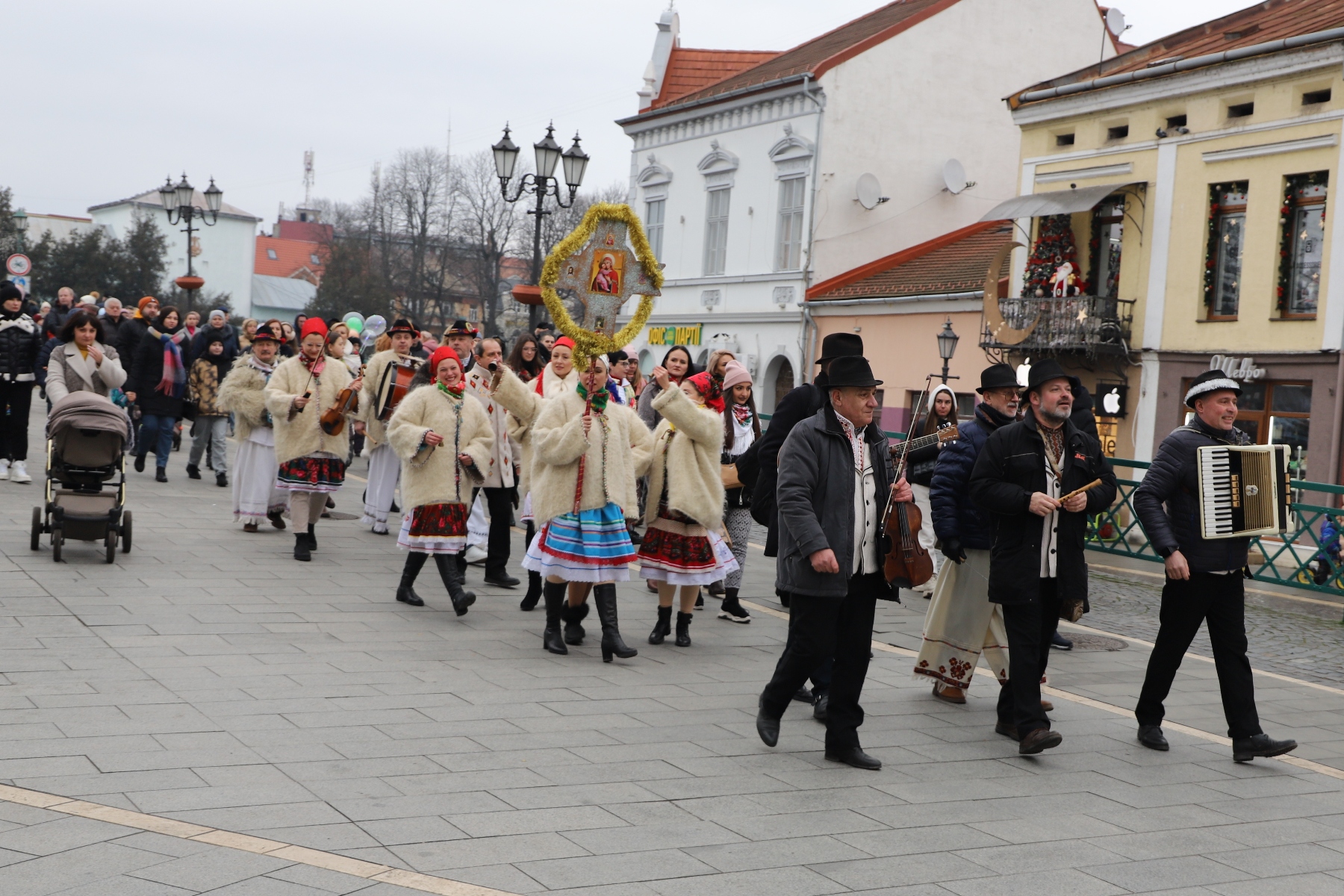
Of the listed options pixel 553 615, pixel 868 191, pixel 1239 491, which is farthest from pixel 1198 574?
pixel 868 191

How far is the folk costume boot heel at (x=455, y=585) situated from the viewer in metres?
9.34

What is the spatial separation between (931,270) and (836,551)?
2642 centimetres

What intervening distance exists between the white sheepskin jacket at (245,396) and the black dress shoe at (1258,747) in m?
9.09

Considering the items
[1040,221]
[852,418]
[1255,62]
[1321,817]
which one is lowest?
[1321,817]

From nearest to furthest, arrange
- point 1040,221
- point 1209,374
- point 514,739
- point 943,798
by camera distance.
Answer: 1. point 943,798
2. point 514,739
3. point 1209,374
4. point 1040,221

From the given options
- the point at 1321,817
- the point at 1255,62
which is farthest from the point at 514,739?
the point at 1255,62

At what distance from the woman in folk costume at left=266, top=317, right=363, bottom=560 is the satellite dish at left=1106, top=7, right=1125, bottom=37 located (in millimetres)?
29348

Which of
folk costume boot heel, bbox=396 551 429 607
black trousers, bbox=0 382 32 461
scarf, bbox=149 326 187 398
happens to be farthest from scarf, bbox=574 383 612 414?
scarf, bbox=149 326 187 398

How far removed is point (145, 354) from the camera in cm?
1650

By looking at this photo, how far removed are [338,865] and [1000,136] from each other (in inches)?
1323

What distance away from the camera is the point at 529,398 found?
9453 mm

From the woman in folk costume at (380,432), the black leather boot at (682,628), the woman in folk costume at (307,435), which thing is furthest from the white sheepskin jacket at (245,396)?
the black leather boot at (682,628)

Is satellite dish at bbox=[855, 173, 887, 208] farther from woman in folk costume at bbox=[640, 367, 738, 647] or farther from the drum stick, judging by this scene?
the drum stick

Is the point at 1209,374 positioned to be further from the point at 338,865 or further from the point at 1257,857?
the point at 338,865
